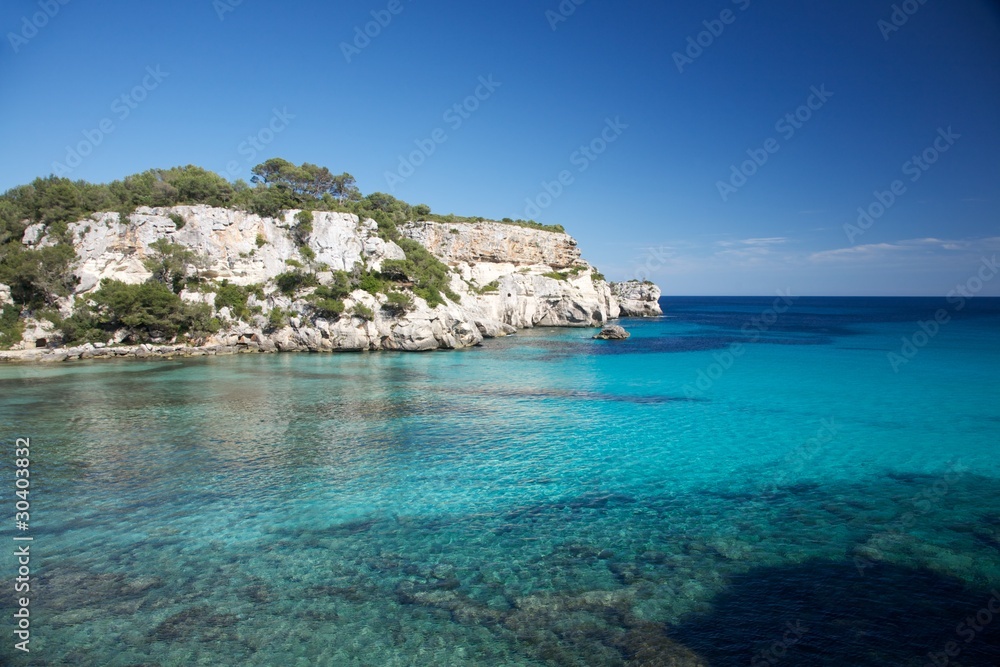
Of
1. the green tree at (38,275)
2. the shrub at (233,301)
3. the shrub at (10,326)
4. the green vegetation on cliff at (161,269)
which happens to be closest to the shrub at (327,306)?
the green vegetation on cliff at (161,269)

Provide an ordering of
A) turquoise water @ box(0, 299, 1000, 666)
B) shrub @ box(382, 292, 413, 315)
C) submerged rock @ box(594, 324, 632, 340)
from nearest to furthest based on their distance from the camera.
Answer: turquoise water @ box(0, 299, 1000, 666) → shrub @ box(382, 292, 413, 315) → submerged rock @ box(594, 324, 632, 340)

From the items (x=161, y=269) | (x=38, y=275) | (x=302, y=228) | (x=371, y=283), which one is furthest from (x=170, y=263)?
(x=371, y=283)

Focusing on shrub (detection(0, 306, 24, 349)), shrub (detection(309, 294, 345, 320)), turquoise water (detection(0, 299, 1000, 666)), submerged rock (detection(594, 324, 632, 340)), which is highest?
shrub (detection(309, 294, 345, 320))

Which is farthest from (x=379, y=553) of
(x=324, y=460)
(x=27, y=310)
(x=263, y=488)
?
(x=27, y=310)

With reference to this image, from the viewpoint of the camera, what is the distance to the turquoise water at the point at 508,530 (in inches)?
247

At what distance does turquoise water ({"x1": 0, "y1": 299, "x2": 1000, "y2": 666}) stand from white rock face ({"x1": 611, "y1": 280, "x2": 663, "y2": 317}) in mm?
65232

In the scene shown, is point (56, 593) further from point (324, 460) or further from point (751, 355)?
point (751, 355)

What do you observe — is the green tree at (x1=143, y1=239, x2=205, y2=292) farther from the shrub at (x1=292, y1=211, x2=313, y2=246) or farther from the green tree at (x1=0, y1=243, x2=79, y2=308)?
the shrub at (x1=292, y1=211, x2=313, y2=246)

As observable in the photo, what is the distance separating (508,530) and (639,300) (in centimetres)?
8193

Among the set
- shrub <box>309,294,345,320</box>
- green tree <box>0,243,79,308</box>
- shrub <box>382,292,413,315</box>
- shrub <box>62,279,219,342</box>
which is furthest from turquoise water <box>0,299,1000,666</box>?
green tree <box>0,243,79,308</box>

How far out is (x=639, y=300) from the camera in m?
87.1

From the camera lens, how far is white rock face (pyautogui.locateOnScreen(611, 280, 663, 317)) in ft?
282

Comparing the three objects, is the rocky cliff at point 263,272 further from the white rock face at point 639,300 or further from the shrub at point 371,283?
the white rock face at point 639,300

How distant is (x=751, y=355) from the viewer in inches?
1470
